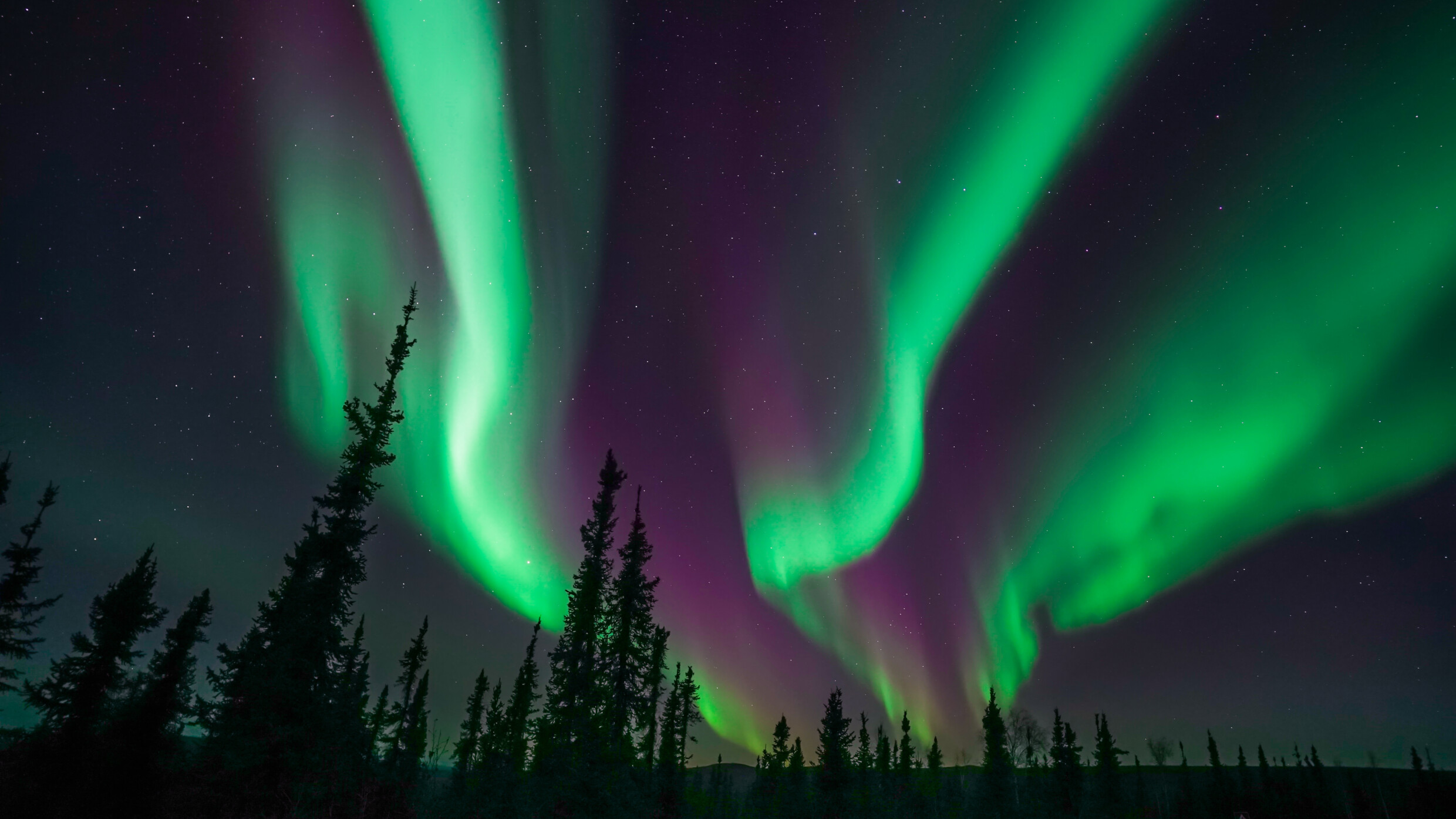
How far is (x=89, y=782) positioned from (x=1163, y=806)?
157m

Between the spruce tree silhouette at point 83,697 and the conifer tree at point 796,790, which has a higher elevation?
the spruce tree silhouette at point 83,697

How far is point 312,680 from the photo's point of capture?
73.8 ft

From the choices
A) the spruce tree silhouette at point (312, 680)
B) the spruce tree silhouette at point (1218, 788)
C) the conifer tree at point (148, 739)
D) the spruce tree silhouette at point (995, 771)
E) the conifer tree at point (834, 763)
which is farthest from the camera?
the spruce tree silhouette at point (1218, 788)

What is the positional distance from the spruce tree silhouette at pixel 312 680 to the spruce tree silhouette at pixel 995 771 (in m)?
65.9

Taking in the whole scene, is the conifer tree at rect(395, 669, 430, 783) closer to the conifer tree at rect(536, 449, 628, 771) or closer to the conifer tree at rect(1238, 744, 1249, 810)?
the conifer tree at rect(536, 449, 628, 771)

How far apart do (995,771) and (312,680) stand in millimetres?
70215

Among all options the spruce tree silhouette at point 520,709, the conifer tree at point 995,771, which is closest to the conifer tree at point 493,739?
the spruce tree silhouette at point 520,709

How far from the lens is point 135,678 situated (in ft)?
141

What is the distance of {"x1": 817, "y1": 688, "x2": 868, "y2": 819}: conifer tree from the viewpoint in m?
46.9

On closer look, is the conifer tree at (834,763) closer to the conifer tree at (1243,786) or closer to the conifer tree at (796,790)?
the conifer tree at (796,790)

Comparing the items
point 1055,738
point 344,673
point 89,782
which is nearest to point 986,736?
point 1055,738

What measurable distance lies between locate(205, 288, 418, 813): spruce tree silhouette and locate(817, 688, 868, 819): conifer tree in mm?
33696

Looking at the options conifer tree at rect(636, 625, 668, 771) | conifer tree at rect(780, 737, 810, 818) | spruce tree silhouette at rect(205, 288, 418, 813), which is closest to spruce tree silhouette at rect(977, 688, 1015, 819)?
conifer tree at rect(780, 737, 810, 818)

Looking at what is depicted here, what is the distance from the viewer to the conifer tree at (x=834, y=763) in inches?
1848
